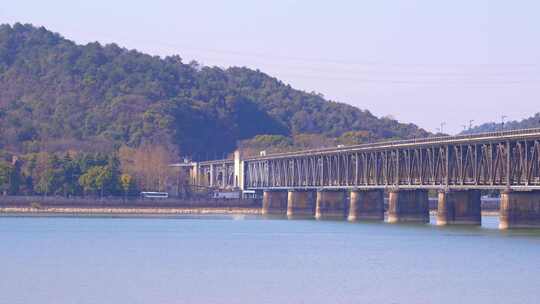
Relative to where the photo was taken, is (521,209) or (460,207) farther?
(460,207)

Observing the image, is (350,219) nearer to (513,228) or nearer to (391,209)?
(391,209)

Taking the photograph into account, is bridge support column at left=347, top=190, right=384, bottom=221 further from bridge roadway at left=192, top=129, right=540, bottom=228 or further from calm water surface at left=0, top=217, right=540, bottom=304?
calm water surface at left=0, top=217, right=540, bottom=304

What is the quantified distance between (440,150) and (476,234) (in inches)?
1067

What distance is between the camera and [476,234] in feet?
406

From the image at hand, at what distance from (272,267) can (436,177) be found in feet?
216

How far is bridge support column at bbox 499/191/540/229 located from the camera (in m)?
124

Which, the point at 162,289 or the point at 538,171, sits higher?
the point at 538,171

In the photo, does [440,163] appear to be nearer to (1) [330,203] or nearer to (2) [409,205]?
(2) [409,205]

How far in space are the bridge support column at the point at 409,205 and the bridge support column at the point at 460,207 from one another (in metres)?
13.1

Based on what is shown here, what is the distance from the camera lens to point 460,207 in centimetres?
14300

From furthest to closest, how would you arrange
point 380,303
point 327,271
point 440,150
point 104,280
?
point 440,150, point 327,271, point 104,280, point 380,303

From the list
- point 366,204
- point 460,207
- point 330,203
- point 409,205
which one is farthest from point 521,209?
point 330,203

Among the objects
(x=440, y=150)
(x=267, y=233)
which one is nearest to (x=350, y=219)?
(x=440, y=150)

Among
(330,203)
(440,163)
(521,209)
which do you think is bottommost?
(521,209)
